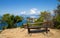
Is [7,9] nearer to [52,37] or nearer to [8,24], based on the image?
[8,24]

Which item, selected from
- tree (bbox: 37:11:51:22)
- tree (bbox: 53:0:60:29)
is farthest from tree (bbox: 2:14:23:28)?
tree (bbox: 53:0:60:29)

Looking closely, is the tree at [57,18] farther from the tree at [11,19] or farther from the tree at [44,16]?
the tree at [11,19]

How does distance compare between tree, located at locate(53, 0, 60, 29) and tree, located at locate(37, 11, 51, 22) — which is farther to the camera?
tree, located at locate(37, 11, 51, 22)

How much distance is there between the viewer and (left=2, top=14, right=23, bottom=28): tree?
9799 mm

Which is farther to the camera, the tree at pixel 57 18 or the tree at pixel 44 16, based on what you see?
the tree at pixel 44 16

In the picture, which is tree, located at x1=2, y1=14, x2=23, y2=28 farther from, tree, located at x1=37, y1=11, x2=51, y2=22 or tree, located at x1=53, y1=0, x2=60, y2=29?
tree, located at x1=53, y1=0, x2=60, y2=29

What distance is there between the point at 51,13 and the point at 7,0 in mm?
3752

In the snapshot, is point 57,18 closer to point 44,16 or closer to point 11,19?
point 44,16

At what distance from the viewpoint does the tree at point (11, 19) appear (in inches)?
386

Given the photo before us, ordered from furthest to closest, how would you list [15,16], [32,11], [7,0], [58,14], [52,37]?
1. [32,11]
2. [7,0]
3. [15,16]
4. [58,14]
5. [52,37]

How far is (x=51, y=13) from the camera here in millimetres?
9742

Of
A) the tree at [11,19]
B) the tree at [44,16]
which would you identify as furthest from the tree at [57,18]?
the tree at [11,19]

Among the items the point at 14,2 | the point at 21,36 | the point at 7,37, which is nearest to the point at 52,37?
the point at 21,36

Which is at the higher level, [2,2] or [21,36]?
[2,2]
